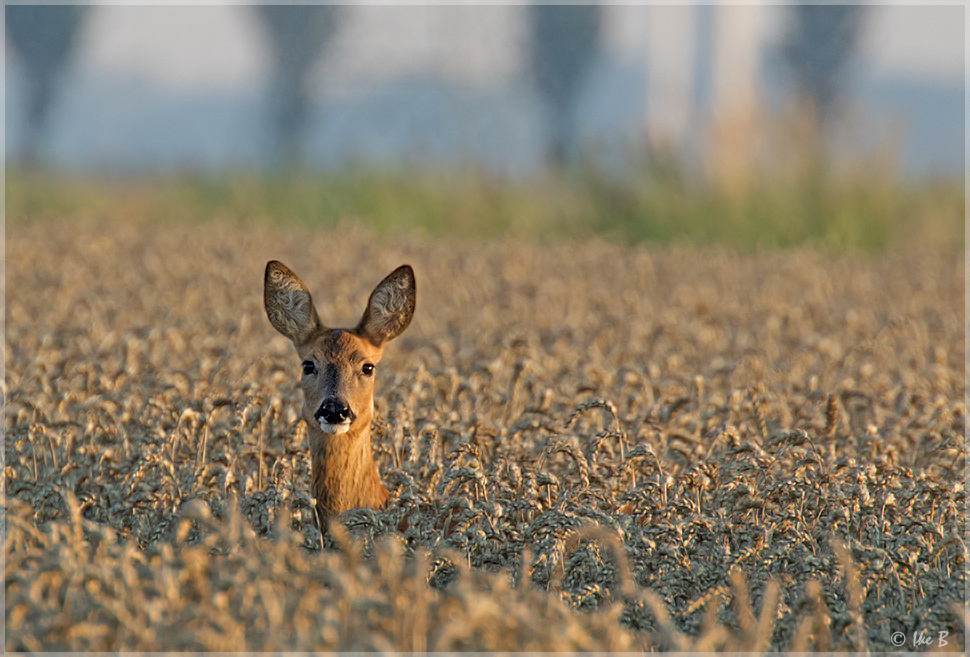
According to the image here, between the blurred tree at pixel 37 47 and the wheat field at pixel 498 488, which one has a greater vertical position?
the blurred tree at pixel 37 47

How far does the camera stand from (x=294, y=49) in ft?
223

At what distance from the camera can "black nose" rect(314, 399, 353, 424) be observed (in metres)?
4.45

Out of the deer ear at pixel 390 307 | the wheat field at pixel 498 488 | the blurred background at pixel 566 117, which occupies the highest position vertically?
the blurred background at pixel 566 117

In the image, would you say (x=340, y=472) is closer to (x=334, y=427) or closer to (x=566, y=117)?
(x=334, y=427)

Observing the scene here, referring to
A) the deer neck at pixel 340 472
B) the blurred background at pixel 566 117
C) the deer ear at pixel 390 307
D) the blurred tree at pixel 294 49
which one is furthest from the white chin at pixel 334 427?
the blurred tree at pixel 294 49

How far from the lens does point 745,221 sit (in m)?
17.5

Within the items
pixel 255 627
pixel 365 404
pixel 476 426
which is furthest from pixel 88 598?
pixel 476 426

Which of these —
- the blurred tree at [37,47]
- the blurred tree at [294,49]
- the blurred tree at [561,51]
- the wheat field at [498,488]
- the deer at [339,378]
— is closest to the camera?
the wheat field at [498,488]

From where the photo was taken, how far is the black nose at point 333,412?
4449 mm

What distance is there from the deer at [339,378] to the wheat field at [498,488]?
0.54ft

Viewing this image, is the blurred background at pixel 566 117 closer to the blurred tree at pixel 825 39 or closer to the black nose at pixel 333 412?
the blurred tree at pixel 825 39

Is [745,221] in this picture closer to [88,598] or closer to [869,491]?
[869,491]

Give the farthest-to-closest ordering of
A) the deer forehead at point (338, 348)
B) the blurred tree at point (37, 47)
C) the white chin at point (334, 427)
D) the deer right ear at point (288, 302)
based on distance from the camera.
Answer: the blurred tree at point (37, 47) → the deer right ear at point (288, 302) → the deer forehead at point (338, 348) → the white chin at point (334, 427)

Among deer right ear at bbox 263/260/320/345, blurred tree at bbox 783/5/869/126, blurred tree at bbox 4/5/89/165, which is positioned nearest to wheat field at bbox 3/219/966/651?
deer right ear at bbox 263/260/320/345
